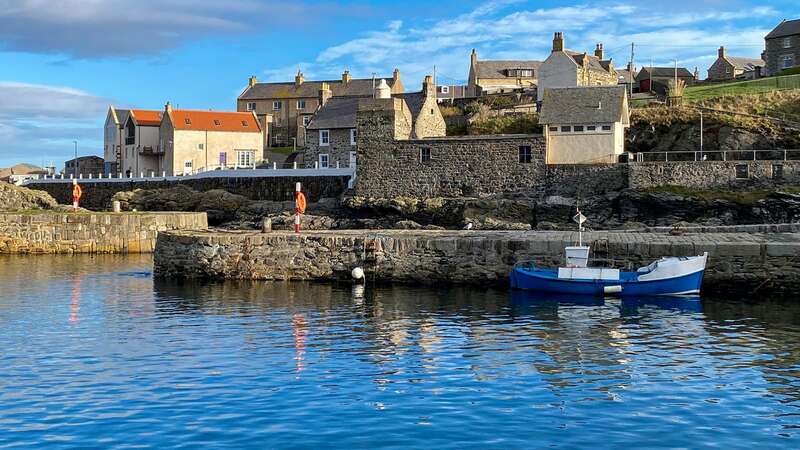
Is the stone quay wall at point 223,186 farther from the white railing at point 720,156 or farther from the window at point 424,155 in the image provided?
the white railing at point 720,156

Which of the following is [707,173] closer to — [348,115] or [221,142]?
[348,115]

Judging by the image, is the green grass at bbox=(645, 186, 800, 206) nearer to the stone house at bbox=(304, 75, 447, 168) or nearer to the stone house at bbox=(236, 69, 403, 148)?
the stone house at bbox=(304, 75, 447, 168)

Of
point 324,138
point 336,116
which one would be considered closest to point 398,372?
point 324,138

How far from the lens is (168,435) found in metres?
12.0

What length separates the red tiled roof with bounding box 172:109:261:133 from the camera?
2936 inches

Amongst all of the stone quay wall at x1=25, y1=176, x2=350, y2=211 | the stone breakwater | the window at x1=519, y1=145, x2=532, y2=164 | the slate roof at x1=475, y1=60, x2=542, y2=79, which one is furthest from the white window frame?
the stone breakwater

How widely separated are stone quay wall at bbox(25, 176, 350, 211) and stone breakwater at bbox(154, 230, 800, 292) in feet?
82.3

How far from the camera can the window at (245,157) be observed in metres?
76.6

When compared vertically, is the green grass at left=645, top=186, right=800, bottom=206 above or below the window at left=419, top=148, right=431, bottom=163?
below

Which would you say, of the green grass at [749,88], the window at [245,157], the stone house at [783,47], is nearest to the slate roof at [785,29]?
the stone house at [783,47]

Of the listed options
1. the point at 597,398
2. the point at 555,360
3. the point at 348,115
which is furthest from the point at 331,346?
the point at 348,115

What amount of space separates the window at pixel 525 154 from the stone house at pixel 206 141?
30.7m

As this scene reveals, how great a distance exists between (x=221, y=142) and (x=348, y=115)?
53.4 feet

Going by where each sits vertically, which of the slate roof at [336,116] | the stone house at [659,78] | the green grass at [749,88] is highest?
the stone house at [659,78]
